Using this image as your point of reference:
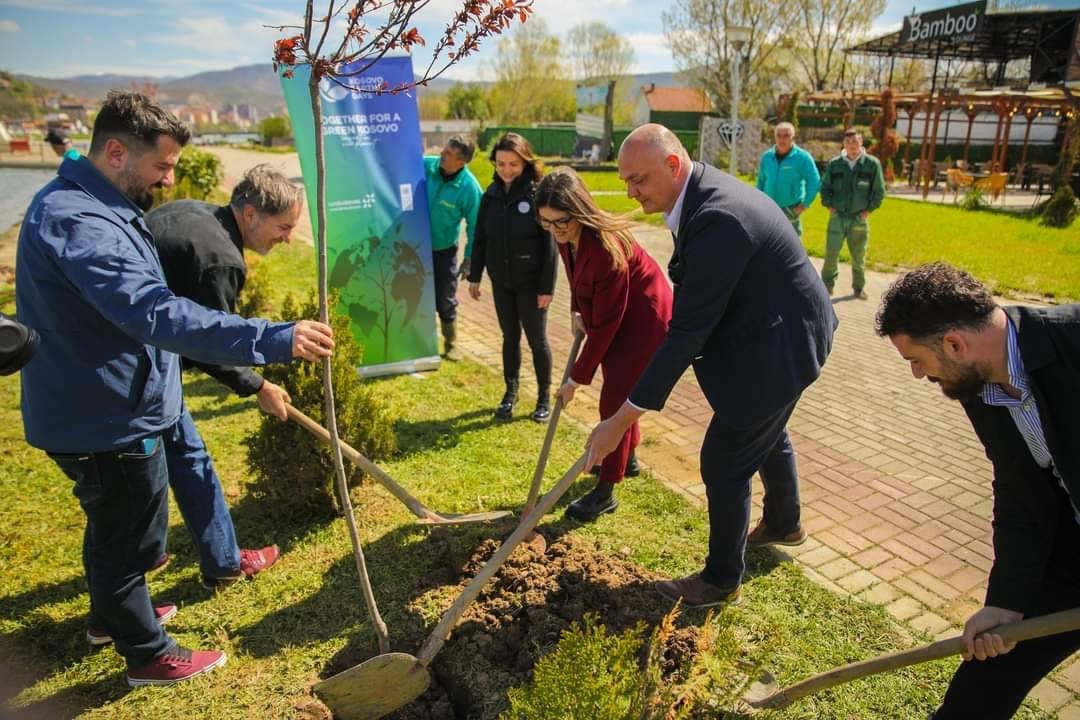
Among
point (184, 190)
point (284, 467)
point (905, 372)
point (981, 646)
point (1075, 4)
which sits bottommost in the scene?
point (905, 372)

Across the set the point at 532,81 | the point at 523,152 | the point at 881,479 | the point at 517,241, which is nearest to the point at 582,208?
the point at 517,241

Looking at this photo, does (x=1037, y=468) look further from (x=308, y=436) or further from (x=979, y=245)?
(x=979, y=245)

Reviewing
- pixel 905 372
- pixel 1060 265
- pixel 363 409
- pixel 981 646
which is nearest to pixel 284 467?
pixel 363 409

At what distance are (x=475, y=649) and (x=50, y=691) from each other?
1709 mm

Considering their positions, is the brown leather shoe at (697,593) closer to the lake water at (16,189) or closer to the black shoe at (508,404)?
the black shoe at (508,404)

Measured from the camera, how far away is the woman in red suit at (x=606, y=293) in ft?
11.4

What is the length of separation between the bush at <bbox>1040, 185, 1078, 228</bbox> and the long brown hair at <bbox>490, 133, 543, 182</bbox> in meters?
14.3

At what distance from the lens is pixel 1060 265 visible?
1046cm

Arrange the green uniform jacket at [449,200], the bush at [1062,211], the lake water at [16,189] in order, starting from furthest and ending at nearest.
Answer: the lake water at [16,189]
the bush at [1062,211]
the green uniform jacket at [449,200]

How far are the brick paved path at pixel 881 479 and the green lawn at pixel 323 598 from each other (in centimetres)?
26

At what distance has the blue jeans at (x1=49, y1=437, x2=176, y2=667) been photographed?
7.95ft

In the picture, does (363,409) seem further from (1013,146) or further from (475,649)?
(1013,146)

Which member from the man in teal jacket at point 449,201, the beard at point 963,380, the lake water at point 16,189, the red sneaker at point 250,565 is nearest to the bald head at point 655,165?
the beard at point 963,380

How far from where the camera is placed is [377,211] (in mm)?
5820
